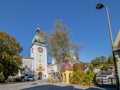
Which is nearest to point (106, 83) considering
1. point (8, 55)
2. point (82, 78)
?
point (82, 78)

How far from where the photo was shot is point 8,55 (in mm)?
56531

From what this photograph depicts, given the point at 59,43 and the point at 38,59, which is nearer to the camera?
the point at 59,43

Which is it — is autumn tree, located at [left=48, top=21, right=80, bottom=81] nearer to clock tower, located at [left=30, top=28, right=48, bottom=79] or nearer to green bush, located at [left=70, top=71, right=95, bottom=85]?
green bush, located at [left=70, top=71, right=95, bottom=85]

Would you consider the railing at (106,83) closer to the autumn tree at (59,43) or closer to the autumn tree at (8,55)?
the autumn tree at (59,43)

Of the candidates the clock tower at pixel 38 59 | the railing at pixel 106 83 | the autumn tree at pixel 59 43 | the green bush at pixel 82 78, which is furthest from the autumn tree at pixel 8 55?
the clock tower at pixel 38 59

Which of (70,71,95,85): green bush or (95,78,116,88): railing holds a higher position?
(70,71,95,85): green bush

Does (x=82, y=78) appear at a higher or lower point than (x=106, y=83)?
higher

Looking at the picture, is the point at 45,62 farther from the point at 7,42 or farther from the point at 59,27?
the point at 59,27

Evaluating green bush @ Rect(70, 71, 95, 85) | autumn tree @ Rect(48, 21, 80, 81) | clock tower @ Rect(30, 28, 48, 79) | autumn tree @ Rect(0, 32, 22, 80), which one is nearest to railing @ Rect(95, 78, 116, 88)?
green bush @ Rect(70, 71, 95, 85)

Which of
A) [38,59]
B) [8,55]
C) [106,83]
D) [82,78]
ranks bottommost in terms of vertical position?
[106,83]

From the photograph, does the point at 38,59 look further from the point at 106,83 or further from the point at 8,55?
the point at 106,83

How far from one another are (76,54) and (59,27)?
7269mm

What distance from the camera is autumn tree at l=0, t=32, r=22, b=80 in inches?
2224

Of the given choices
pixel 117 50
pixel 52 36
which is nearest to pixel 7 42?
pixel 52 36
